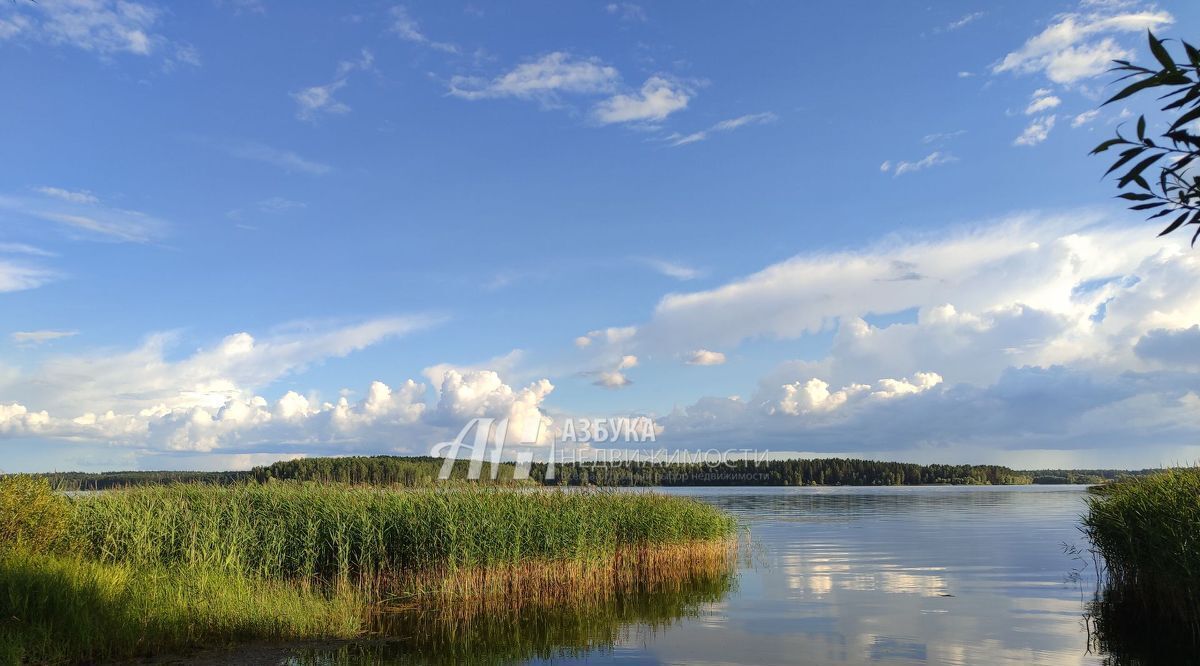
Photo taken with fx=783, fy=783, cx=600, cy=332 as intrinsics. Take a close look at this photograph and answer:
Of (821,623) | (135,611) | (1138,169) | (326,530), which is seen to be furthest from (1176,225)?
(326,530)

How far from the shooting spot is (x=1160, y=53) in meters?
4.16

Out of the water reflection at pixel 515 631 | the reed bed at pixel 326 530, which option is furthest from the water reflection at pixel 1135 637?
the reed bed at pixel 326 530

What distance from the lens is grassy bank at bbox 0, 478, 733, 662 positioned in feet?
54.4

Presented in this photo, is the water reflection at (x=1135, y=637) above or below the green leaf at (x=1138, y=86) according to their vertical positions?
below

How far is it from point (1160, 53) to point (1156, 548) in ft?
72.4

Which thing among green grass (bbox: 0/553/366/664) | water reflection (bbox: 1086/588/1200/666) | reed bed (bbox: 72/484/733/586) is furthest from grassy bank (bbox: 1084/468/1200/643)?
green grass (bbox: 0/553/366/664)

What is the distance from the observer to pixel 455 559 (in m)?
24.8

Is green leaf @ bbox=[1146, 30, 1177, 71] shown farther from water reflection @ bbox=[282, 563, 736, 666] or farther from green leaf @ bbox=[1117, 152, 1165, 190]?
water reflection @ bbox=[282, 563, 736, 666]

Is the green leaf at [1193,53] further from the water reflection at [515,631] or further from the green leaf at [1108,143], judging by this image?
the water reflection at [515,631]

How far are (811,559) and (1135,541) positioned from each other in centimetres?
1928

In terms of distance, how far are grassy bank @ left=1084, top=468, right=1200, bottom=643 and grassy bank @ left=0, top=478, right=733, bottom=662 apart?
1548 cm

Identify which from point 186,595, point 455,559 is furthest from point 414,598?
point 186,595

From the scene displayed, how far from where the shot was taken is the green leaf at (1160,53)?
4.13 metres

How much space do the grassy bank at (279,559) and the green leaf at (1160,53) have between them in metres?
17.6
